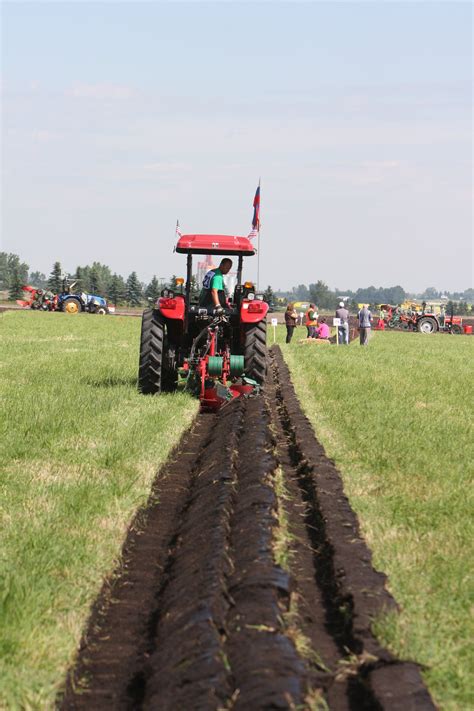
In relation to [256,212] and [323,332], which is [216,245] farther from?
[323,332]

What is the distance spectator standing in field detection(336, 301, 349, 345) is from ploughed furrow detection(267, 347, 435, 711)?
2005 centimetres

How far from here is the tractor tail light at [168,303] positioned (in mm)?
12320

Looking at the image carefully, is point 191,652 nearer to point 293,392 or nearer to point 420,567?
point 420,567

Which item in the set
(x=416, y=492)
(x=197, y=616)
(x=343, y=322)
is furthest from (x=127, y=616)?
(x=343, y=322)

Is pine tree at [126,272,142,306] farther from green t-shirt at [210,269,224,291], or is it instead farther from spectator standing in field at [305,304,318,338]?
green t-shirt at [210,269,224,291]

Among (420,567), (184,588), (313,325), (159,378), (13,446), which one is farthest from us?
(313,325)

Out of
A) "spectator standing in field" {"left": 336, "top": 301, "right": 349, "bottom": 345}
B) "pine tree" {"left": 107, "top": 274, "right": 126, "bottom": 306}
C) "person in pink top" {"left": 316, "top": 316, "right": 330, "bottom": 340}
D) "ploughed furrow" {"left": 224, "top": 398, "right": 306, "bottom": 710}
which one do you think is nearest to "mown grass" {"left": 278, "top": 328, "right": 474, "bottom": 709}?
"ploughed furrow" {"left": 224, "top": 398, "right": 306, "bottom": 710}

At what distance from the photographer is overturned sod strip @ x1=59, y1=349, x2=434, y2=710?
3.59m

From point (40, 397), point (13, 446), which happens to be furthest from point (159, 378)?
point (13, 446)

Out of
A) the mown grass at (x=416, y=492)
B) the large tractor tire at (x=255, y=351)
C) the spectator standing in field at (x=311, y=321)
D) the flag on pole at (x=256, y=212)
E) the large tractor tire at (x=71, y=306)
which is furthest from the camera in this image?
the large tractor tire at (x=71, y=306)

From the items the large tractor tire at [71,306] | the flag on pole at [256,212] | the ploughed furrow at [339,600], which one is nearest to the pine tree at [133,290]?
the large tractor tire at [71,306]

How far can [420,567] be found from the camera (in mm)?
5137

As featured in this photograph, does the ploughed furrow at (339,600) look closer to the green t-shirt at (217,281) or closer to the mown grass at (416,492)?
the mown grass at (416,492)

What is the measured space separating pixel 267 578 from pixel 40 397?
23.8 ft
